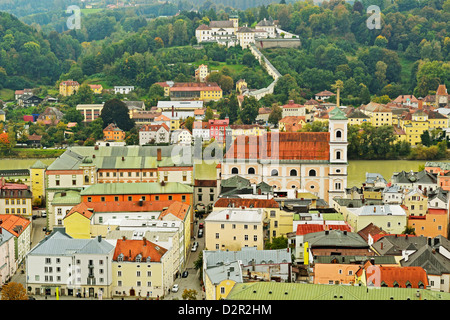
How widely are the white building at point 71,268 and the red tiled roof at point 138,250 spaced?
0.46ft

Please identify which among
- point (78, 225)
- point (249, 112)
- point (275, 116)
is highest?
point (249, 112)

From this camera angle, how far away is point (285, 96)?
121 ft

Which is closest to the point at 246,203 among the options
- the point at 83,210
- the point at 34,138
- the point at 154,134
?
the point at 83,210

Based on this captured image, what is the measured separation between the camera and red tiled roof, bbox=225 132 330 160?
17922 millimetres

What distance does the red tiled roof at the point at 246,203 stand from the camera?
1375 cm

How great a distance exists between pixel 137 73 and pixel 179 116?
311 inches

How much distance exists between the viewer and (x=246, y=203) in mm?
14016

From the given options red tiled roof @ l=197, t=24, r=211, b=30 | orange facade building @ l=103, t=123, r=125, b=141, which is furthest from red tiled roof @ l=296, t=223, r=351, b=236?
red tiled roof @ l=197, t=24, r=211, b=30

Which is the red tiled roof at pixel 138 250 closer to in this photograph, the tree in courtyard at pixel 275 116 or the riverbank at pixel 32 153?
the riverbank at pixel 32 153

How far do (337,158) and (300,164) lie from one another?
0.91m

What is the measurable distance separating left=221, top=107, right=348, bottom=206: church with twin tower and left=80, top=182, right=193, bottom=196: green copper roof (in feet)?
7.95

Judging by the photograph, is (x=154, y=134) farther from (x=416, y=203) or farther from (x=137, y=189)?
(x=416, y=203)

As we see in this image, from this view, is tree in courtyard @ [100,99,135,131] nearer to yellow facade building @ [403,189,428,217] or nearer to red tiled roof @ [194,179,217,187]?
red tiled roof @ [194,179,217,187]
